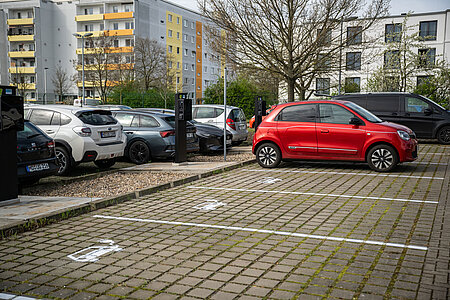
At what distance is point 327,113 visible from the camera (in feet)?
39.3

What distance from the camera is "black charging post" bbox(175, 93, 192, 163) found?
12344 mm

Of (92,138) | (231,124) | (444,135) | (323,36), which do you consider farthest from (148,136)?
(444,135)

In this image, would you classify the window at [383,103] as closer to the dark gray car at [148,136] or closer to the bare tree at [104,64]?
the dark gray car at [148,136]

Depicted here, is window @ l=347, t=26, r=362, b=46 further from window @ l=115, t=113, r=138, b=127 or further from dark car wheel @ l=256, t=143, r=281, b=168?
window @ l=115, t=113, r=138, b=127

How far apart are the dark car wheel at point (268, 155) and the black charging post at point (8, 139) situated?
6645 mm

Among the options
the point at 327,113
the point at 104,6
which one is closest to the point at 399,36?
the point at 327,113

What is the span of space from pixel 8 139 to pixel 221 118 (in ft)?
35.2

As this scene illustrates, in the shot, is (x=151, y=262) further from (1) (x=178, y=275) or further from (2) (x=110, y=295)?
(2) (x=110, y=295)

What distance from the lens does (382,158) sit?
11.5 m

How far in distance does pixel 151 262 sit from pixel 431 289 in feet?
9.02

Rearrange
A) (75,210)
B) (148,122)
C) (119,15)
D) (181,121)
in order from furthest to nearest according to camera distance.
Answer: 1. (119,15)
2. (148,122)
3. (181,121)
4. (75,210)

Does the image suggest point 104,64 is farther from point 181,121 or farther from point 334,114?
point 334,114

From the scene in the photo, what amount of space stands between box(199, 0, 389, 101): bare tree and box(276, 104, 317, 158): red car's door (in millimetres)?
8572

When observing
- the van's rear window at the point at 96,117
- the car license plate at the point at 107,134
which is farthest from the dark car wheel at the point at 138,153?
the car license plate at the point at 107,134
